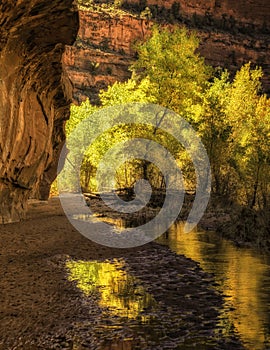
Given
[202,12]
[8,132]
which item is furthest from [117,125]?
[202,12]

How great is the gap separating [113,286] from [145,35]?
125 meters

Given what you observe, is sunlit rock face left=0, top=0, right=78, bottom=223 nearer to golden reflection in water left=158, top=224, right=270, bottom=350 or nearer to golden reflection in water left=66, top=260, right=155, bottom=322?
golden reflection in water left=158, top=224, right=270, bottom=350

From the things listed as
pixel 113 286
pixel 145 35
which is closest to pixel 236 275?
pixel 113 286

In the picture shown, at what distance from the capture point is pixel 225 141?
34.8m

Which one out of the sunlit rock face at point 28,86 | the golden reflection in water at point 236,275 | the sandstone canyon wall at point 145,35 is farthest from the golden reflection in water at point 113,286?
the sandstone canyon wall at point 145,35

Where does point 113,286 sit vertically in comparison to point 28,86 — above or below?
below

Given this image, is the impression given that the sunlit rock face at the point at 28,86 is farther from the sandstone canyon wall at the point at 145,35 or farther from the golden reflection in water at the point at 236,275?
the sandstone canyon wall at the point at 145,35

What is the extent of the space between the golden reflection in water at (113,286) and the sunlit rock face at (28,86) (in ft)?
22.5

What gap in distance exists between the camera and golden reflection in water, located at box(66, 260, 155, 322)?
1085cm

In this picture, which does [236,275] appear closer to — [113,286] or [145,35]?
[113,286]

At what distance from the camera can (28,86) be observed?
2316 centimetres

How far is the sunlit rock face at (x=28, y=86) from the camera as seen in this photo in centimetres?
1742

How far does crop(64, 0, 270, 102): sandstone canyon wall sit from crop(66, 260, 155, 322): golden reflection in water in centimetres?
9172

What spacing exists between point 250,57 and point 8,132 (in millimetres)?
126254
